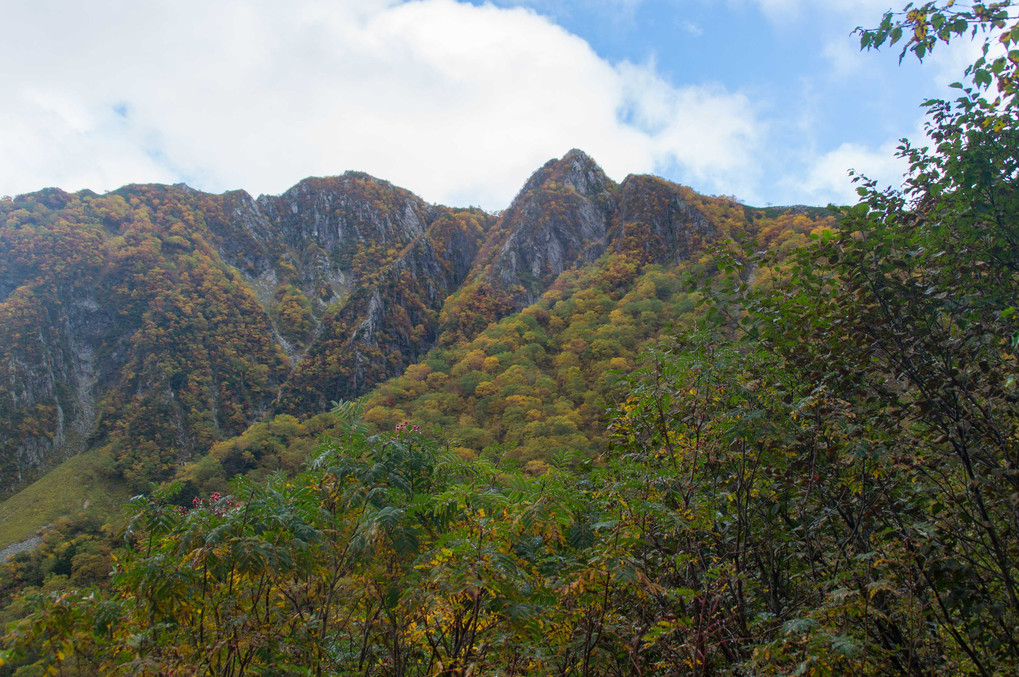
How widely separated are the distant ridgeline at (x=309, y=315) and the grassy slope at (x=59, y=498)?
1.90 meters

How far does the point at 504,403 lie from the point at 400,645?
1556 inches

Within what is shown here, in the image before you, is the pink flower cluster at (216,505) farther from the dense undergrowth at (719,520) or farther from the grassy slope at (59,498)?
the grassy slope at (59,498)

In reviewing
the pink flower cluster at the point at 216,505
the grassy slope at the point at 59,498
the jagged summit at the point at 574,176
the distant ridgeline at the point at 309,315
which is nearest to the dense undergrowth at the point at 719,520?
the pink flower cluster at the point at 216,505

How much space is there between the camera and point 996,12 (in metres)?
2.50

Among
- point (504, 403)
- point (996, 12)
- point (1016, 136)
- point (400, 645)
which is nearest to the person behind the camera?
point (996, 12)

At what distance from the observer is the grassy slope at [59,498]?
43675 millimetres

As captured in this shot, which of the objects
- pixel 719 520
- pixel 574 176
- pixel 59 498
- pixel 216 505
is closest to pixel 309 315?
pixel 59 498

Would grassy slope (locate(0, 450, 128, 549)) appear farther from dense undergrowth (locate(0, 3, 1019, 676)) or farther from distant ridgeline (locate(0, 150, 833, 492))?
dense undergrowth (locate(0, 3, 1019, 676))

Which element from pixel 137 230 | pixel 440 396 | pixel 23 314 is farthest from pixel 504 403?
pixel 137 230

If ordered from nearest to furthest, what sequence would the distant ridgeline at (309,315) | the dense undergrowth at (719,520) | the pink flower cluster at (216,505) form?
1. the dense undergrowth at (719,520)
2. the pink flower cluster at (216,505)
3. the distant ridgeline at (309,315)

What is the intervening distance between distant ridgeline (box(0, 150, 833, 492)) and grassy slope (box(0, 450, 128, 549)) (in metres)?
1.90

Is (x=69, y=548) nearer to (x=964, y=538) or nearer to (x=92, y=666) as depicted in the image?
(x=92, y=666)

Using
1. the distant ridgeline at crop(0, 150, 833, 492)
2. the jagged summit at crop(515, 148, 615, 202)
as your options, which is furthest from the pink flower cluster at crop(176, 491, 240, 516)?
the jagged summit at crop(515, 148, 615, 202)

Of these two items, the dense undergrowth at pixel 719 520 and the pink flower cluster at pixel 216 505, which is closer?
the dense undergrowth at pixel 719 520
